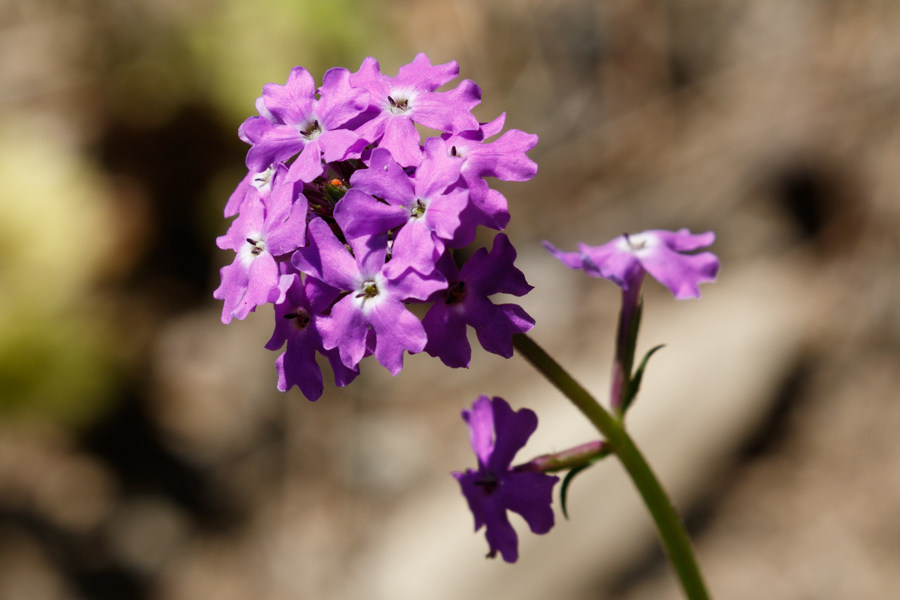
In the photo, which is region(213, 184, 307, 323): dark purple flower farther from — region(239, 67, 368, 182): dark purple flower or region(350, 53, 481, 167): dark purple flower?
region(350, 53, 481, 167): dark purple flower

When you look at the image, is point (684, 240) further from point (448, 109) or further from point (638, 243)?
point (448, 109)

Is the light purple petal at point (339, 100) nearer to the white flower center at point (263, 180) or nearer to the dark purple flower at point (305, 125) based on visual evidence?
the dark purple flower at point (305, 125)

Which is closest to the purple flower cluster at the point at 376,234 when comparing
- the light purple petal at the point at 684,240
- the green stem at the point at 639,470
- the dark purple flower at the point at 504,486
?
the green stem at the point at 639,470

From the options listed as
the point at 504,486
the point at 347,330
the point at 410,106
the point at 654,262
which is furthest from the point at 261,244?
the point at 654,262

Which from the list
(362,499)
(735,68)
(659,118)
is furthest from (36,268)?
(735,68)

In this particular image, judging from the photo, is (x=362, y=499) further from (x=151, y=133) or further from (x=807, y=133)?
(x=807, y=133)
